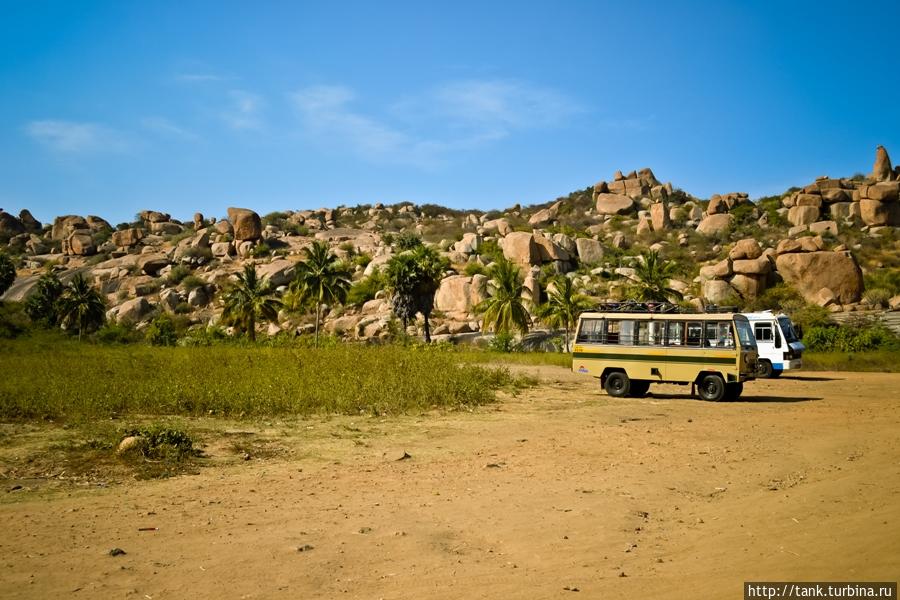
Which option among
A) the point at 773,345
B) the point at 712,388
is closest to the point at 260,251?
the point at 773,345

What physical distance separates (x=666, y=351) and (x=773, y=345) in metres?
11.0

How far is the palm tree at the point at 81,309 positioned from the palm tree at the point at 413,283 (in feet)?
96.2

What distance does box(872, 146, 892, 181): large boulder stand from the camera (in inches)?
3029

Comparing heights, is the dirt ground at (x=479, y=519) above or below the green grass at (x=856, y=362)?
below

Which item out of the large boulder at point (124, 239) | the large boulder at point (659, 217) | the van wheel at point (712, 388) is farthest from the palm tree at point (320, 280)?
the large boulder at point (124, 239)

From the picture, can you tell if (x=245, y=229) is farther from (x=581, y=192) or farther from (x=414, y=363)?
(x=414, y=363)

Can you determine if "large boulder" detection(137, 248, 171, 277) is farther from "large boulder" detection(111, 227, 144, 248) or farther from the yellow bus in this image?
the yellow bus

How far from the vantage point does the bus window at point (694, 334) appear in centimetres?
2103

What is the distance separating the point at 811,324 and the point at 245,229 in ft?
208

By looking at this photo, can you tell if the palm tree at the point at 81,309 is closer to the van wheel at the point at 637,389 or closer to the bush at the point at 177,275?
the bush at the point at 177,275

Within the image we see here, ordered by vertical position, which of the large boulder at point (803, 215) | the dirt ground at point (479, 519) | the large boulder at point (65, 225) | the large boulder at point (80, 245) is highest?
the large boulder at point (65, 225)

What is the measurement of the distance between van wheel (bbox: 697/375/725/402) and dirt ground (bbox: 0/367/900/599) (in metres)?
6.07

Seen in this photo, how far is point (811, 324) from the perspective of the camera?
4356 centimetres

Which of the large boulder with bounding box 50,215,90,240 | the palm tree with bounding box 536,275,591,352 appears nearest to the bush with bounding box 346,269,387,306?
the palm tree with bounding box 536,275,591,352
